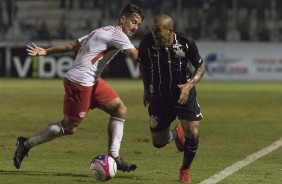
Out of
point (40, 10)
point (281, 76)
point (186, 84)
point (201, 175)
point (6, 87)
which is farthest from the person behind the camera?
point (40, 10)

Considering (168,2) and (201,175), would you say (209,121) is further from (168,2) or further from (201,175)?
(168,2)

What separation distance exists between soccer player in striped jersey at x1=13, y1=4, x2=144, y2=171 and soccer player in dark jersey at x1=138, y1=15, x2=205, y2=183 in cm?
29

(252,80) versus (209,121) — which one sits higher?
(209,121)

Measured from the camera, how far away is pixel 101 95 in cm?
1023

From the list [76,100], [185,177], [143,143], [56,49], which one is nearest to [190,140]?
[185,177]

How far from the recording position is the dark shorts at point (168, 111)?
32.3 ft

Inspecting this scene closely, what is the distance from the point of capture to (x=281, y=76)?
1507 inches

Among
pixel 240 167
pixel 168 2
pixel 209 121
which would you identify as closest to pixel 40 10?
pixel 168 2

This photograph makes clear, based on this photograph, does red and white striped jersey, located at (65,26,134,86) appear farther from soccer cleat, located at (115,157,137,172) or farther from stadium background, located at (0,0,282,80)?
stadium background, located at (0,0,282,80)

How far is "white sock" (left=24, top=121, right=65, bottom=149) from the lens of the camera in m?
10.2

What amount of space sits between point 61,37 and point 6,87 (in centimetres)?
942

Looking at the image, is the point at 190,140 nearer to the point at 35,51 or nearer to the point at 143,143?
the point at 35,51

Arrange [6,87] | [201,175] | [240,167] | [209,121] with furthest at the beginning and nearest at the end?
[6,87] → [209,121] → [240,167] → [201,175]

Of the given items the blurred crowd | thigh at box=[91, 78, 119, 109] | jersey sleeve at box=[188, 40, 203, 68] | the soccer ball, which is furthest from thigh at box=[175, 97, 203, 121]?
the blurred crowd
